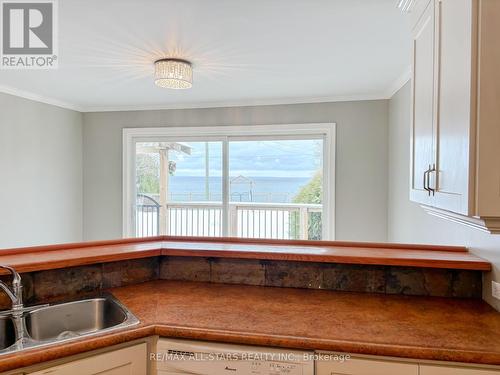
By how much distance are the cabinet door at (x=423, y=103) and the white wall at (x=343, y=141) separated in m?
2.25

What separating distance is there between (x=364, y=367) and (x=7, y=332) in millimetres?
1456

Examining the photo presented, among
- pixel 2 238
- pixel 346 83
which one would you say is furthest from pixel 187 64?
pixel 2 238

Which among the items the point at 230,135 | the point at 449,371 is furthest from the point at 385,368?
the point at 230,135

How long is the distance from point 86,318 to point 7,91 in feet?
10.4

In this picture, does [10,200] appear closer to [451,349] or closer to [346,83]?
[346,83]

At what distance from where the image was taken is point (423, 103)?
5.02ft

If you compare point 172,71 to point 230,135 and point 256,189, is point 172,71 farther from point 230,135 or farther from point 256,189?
point 256,189

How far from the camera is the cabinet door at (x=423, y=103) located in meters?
1.42

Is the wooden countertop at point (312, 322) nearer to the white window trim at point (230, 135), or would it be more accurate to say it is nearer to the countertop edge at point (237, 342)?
the countertop edge at point (237, 342)

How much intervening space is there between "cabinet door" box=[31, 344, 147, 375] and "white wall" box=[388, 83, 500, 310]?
5.10 ft

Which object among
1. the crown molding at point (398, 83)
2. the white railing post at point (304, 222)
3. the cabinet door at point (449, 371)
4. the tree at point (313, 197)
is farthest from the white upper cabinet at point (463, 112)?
the white railing post at point (304, 222)

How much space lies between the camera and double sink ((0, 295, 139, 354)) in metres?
1.38

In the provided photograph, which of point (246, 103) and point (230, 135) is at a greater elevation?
point (246, 103)

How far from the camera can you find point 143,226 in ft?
15.4
